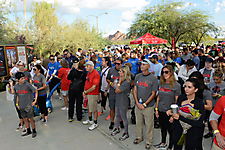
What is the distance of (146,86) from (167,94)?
1.56ft

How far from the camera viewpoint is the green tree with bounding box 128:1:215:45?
87.8 feet

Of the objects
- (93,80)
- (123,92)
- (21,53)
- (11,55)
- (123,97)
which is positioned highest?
(21,53)

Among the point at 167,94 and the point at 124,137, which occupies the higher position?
the point at 167,94

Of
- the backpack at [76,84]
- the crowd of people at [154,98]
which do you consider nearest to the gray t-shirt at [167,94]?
the crowd of people at [154,98]

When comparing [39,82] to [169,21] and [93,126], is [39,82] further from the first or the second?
[169,21]

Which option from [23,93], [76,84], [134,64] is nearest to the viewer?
[23,93]

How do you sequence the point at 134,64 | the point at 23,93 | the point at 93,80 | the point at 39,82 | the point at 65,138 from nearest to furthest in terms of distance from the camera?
the point at 23,93
the point at 65,138
the point at 93,80
the point at 39,82
the point at 134,64

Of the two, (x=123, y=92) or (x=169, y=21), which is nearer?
(x=123, y=92)

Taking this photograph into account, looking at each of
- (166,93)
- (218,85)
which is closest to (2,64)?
(166,93)

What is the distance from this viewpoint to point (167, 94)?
359 centimetres

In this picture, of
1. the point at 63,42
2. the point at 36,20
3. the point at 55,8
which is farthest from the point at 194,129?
the point at 55,8

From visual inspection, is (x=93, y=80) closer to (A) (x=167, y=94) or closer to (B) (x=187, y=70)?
(A) (x=167, y=94)

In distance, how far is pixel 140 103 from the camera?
3836mm

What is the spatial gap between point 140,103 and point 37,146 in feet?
9.26
